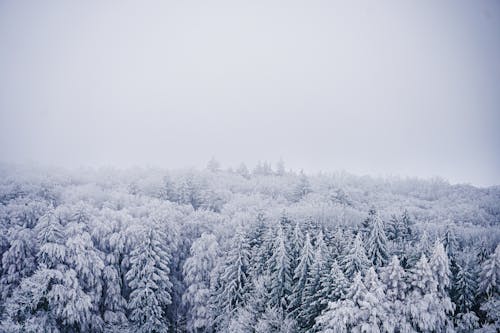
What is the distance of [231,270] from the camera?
38406mm

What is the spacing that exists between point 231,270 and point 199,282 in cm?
635

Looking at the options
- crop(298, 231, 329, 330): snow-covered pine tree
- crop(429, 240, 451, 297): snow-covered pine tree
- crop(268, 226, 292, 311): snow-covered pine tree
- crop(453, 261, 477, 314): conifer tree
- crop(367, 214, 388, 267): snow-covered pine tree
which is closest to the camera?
crop(429, 240, 451, 297): snow-covered pine tree

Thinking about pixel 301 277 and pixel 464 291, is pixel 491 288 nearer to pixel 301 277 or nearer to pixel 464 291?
pixel 464 291

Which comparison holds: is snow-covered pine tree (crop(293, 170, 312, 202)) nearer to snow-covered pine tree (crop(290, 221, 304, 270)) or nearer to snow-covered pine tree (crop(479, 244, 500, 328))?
snow-covered pine tree (crop(290, 221, 304, 270))

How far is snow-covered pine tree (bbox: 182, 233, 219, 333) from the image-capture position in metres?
40.1

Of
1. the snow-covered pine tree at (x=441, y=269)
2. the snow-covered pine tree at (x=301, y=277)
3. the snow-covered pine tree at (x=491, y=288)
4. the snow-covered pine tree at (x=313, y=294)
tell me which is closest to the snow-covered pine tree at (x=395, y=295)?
the snow-covered pine tree at (x=441, y=269)

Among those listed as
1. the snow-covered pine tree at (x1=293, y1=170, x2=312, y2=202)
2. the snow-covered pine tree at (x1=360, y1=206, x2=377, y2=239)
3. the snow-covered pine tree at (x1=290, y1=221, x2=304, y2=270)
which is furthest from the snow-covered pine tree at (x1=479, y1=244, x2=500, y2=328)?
the snow-covered pine tree at (x1=293, y1=170, x2=312, y2=202)

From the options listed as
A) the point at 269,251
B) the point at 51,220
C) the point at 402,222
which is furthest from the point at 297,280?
the point at 51,220

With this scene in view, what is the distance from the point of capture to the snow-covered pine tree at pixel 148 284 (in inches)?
1475

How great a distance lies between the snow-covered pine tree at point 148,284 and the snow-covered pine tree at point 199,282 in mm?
2748

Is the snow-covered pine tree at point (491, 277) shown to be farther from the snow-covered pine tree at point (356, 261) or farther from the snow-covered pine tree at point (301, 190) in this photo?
the snow-covered pine tree at point (301, 190)

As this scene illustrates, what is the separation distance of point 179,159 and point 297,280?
139 metres

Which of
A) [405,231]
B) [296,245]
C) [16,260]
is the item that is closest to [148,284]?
[16,260]

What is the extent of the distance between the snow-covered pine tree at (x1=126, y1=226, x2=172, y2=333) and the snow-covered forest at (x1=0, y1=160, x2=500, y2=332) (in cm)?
16
